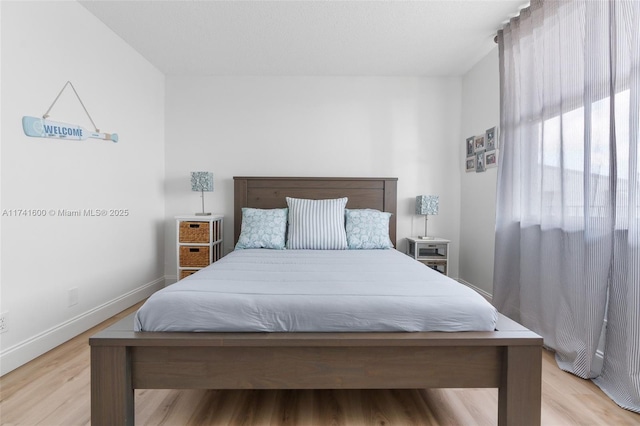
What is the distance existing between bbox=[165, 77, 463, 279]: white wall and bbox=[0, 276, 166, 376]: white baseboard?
0.95 meters

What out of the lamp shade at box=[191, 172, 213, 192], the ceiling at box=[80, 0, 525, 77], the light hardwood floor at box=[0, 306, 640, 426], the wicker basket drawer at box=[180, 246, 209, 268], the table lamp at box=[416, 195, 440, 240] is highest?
the ceiling at box=[80, 0, 525, 77]

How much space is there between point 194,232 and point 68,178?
1.19m

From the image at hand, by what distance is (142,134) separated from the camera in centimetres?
322

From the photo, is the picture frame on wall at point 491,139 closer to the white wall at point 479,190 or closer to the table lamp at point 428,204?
the white wall at point 479,190

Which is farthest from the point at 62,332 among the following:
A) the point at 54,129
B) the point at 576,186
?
the point at 576,186

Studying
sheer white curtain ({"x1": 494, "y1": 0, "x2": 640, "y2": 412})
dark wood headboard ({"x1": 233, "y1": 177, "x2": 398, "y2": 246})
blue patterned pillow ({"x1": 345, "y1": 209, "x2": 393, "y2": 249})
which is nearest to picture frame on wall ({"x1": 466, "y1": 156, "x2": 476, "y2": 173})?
sheer white curtain ({"x1": 494, "y1": 0, "x2": 640, "y2": 412})

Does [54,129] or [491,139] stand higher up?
[491,139]

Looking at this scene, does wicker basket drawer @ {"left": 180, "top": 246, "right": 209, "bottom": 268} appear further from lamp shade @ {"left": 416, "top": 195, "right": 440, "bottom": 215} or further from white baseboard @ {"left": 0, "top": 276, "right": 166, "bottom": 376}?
lamp shade @ {"left": 416, "top": 195, "right": 440, "bottom": 215}

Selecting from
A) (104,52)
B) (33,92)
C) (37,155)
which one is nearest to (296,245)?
(37,155)

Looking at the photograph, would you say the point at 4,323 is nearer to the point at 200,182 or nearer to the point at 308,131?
the point at 200,182

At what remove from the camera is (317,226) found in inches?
115

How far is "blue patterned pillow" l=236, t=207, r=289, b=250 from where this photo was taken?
9.52 ft

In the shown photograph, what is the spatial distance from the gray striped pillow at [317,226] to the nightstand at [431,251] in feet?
3.07

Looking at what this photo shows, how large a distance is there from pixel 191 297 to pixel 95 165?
190 cm
